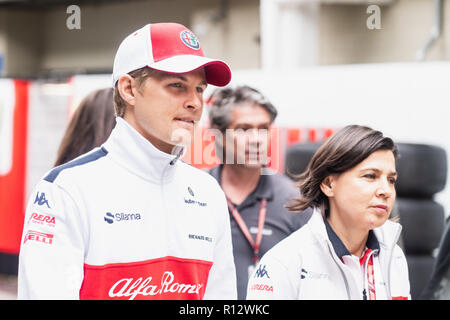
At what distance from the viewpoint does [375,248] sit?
152cm

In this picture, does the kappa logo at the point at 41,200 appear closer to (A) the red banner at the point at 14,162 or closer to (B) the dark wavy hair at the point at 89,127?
(B) the dark wavy hair at the point at 89,127

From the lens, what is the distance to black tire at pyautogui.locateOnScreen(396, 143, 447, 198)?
2527 millimetres

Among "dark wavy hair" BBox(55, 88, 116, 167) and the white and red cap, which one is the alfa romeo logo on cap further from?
"dark wavy hair" BBox(55, 88, 116, 167)

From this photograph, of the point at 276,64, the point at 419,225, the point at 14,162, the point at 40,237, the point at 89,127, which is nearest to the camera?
the point at 40,237

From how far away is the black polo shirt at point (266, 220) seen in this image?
2062 millimetres

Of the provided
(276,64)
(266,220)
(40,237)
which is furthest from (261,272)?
(276,64)

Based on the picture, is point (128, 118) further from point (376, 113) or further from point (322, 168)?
point (376, 113)

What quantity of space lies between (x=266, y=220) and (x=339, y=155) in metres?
0.70

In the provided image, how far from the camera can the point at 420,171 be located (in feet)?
8.68

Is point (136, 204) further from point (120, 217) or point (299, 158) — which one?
point (299, 158)

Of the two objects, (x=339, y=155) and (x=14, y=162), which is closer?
(x=339, y=155)

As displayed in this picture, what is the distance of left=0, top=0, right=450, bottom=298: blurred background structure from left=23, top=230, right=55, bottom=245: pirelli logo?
816mm
